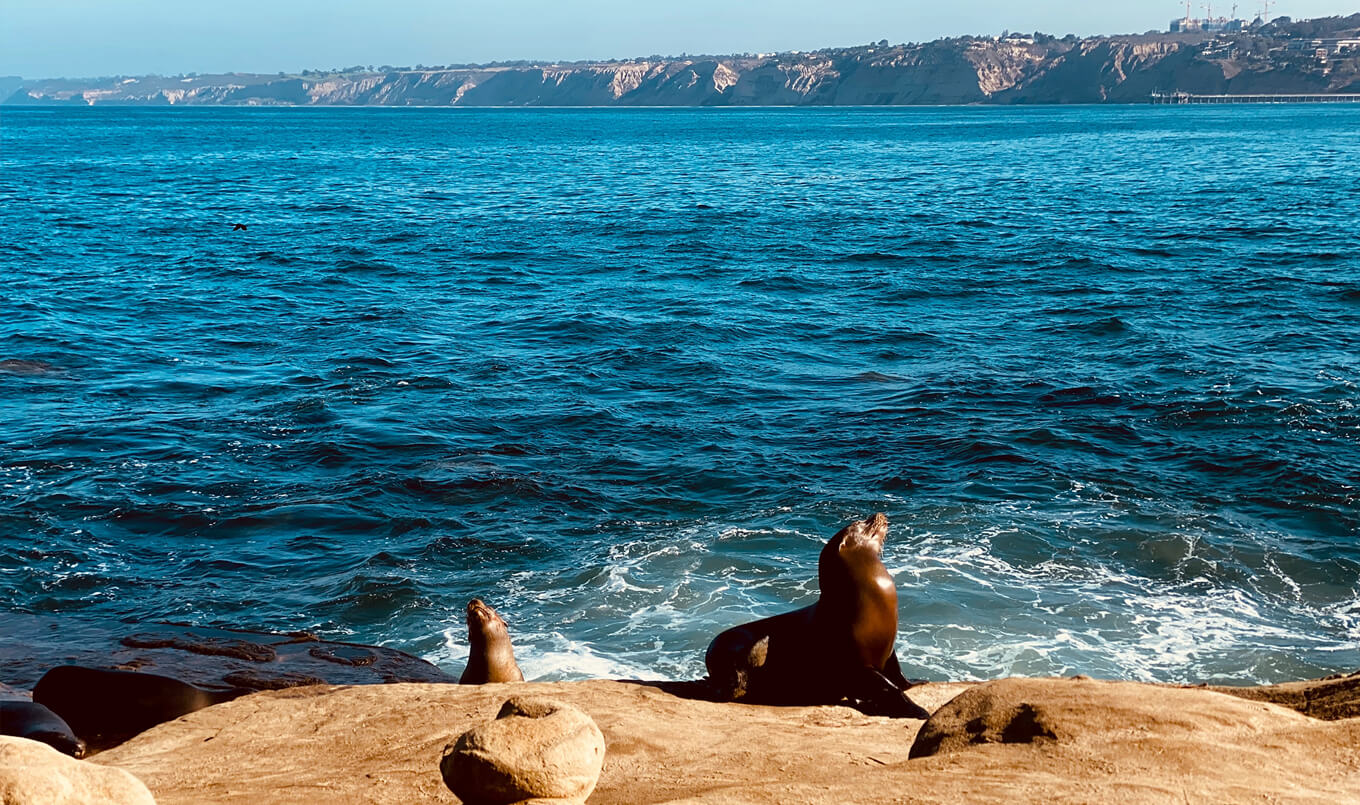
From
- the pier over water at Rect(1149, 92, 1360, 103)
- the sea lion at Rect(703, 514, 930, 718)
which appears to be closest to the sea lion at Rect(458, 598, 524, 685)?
the sea lion at Rect(703, 514, 930, 718)

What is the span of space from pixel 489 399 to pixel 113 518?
211 inches

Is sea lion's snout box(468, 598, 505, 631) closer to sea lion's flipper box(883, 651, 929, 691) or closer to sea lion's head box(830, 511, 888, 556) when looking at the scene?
sea lion's head box(830, 511, 888, 556)

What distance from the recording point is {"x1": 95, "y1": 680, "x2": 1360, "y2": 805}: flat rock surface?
4.29 metres

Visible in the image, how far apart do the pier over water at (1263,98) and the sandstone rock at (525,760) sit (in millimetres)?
184406

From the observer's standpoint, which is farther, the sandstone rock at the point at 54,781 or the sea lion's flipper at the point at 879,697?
the sea lion's flipper at the point at 879,697

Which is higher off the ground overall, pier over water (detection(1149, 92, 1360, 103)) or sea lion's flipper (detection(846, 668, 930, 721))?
pier over water (detection(1149, 92, 1360, 103))

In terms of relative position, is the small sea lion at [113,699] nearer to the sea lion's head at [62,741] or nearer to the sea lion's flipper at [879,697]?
the sea lion's head at [62,741]

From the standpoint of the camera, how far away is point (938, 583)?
408 inches

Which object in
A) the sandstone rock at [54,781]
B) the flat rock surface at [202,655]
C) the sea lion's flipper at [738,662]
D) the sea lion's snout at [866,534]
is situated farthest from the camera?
the flat rock surface at [202,655]

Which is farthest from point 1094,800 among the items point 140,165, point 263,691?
point 140,165

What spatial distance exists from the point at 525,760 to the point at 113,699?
15.1 ft

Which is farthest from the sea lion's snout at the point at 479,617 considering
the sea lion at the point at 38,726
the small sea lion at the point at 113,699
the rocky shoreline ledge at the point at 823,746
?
the sea lion at the point at 38,726

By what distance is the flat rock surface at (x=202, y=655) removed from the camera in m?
8.44

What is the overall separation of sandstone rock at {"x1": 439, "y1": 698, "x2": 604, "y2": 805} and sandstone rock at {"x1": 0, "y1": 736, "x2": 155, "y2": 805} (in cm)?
104
